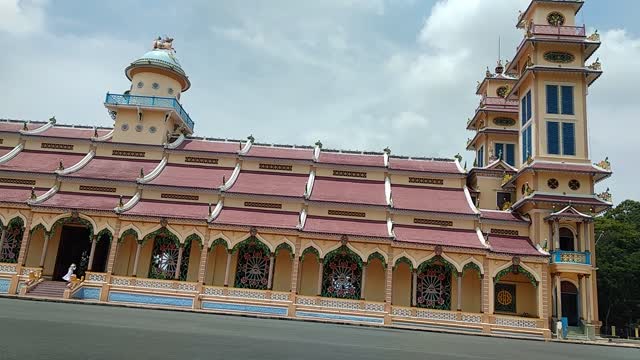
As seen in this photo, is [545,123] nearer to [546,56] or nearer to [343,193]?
[546,56]

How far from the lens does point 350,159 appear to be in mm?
33250

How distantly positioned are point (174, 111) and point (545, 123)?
24.5 m

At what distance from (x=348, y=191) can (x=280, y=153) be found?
5.82m

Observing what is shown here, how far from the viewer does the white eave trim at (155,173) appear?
96.7 ft

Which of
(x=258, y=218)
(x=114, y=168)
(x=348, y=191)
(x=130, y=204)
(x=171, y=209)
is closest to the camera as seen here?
(x=258, y=218)

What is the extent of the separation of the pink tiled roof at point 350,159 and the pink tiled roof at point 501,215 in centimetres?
721

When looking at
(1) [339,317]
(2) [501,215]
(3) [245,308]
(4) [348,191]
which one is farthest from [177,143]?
(2) [501,215]

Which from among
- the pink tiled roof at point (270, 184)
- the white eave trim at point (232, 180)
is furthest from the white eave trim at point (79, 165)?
the pink tiled roof at point (270, 184)

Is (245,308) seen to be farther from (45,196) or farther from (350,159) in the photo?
(45,196)

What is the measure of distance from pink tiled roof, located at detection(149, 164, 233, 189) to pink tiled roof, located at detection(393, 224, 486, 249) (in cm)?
1160

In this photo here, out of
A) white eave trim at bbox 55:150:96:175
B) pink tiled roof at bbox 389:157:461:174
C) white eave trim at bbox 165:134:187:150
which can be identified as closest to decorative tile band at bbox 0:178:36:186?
white eave trim at bbox 55:150:96:175

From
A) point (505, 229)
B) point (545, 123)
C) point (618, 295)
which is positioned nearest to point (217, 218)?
point (505, 229)

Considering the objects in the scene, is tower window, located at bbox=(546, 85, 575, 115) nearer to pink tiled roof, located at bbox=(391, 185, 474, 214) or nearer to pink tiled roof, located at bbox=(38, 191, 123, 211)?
pink tiled roof, located at bbox=(391, 185, 474, 214)

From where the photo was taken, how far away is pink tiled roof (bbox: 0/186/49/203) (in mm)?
28375
